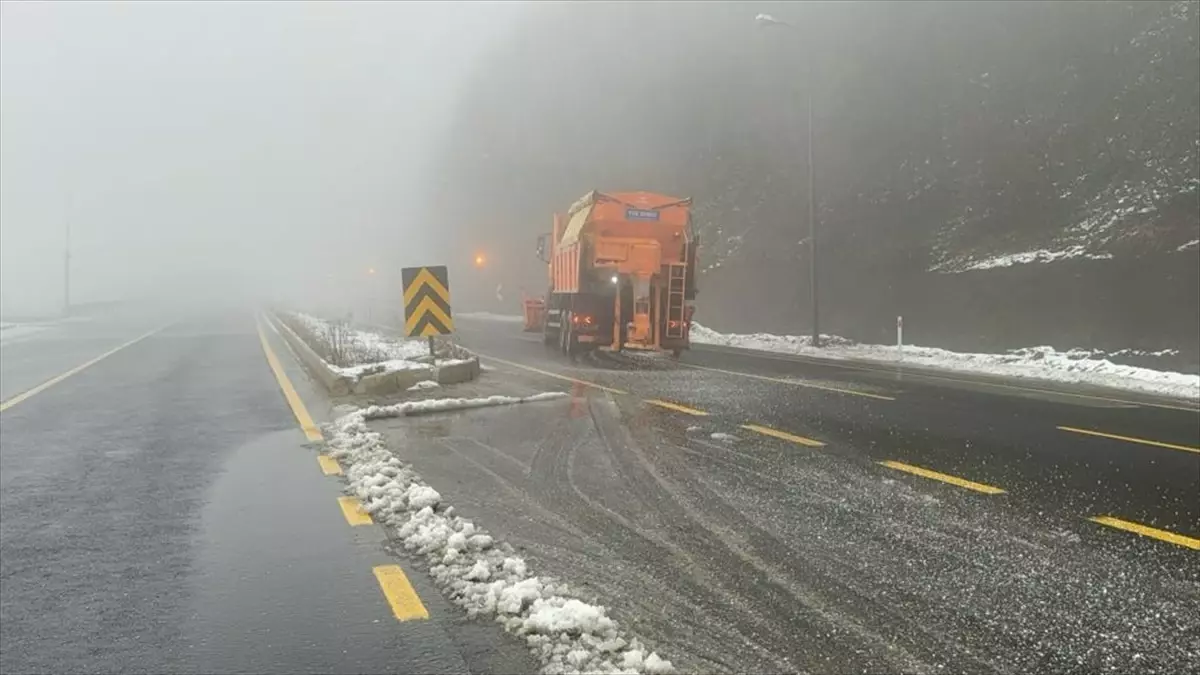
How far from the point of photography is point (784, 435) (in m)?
9.44

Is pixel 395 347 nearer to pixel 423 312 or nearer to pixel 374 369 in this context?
pixel 423 312

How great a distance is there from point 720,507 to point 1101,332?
1542cm

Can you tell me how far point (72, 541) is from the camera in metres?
6.09

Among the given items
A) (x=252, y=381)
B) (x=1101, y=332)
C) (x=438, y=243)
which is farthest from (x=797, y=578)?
(x=438, y=243)

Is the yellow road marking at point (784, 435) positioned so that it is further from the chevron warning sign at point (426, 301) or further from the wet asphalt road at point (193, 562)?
the chevron warning sign at point (426, 301)

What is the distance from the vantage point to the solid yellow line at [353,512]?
6.28 meters

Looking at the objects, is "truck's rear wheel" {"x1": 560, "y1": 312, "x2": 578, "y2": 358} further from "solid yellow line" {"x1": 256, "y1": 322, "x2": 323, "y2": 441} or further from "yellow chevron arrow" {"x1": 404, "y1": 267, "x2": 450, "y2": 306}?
"solid yellow line" {"x1": 256, "y1": 322, "x2": 323, "y2": 441}

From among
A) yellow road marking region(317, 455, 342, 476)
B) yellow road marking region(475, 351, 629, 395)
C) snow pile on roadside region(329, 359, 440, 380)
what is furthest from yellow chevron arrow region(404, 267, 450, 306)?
yellow road marking region(317, 455, 342, 476)

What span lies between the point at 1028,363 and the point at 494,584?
54.5 feet

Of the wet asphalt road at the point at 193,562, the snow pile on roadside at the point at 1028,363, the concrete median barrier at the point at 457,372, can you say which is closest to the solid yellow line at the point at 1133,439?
the snow pile on roadside at the point at 1028,363

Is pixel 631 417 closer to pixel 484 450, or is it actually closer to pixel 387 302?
pixel 484 450

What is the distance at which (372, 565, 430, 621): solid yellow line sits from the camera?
4504 millimetres

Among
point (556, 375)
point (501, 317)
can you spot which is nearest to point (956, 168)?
point (556, 375)

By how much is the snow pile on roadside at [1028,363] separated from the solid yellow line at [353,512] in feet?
41.1
